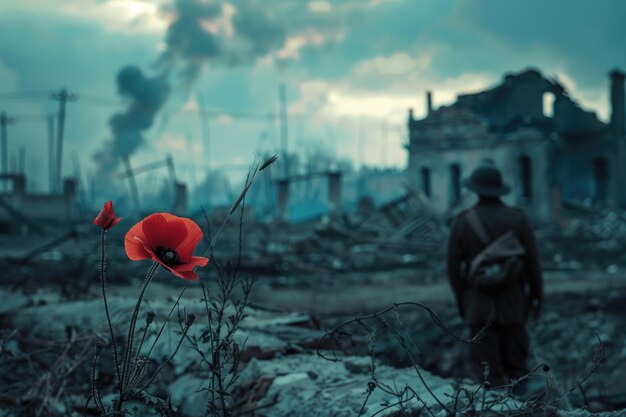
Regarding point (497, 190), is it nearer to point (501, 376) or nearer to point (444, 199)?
point (501, 376)

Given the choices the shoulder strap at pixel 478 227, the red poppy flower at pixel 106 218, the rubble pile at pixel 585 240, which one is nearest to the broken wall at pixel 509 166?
the rubble pile at pixel 585 240

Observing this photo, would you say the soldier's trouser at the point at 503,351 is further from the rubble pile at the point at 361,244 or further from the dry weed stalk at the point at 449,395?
the rubble pile at the point at 361,244

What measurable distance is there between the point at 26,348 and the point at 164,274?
11.8m

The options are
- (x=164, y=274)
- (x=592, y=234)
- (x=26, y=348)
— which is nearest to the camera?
(x=26, y=348)

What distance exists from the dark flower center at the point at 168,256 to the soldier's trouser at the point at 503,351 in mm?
3707

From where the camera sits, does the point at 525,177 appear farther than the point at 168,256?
Yes

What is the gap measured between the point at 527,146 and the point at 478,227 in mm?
25307

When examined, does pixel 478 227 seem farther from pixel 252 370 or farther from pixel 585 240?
pixel 585 240

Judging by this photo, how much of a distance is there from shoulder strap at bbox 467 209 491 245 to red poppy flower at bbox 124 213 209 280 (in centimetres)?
376

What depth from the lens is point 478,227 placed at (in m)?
5.21

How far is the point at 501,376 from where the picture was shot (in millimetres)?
4980

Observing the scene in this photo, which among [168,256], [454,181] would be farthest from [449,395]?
[454,181]

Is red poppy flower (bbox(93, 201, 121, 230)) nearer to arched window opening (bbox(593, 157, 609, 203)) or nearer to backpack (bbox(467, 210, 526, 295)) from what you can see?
backpack (bbox(467, 210, 526, 295))


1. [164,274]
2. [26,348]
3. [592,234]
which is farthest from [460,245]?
[592,234]
